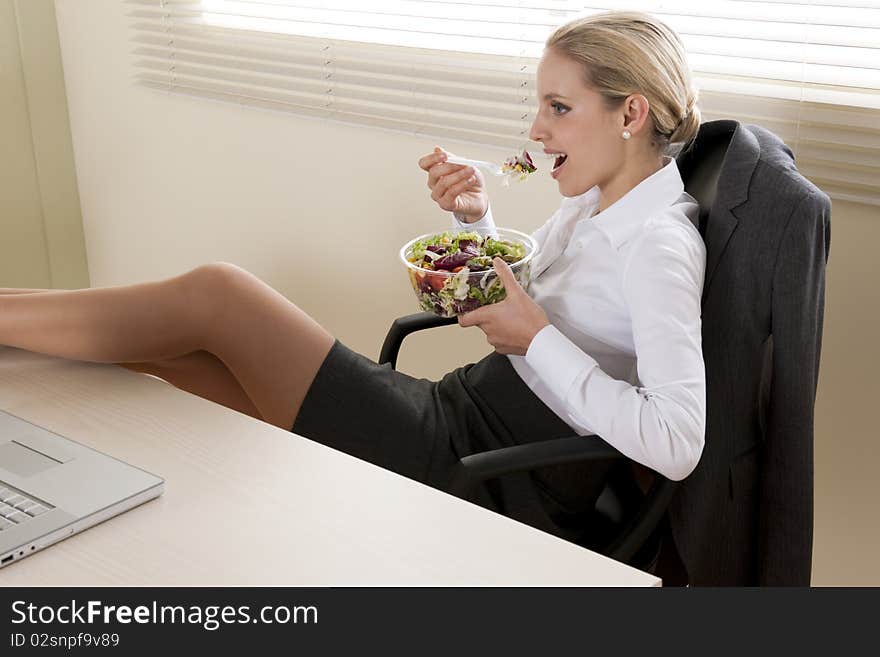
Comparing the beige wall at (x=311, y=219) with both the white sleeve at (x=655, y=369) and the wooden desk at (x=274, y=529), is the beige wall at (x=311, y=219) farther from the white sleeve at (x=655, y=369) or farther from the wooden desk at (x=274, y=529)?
the wooden desk at (x=274, y=529)

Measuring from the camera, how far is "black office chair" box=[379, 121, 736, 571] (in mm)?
1350

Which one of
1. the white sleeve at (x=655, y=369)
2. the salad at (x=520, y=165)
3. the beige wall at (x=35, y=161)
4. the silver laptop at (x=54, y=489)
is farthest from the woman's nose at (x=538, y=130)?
the beige wall at (x=35, y=161)

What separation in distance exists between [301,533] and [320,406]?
69cm

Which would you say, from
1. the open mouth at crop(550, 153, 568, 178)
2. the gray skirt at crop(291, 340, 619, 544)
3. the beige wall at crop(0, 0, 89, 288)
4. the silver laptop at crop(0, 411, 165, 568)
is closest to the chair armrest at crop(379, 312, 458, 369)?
the gray skirt at crop(291, 340, 619, 544)

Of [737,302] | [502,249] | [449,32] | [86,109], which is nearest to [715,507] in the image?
[737,302]

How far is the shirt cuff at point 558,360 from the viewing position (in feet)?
4.89

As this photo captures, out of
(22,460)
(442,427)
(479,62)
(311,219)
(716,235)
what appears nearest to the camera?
(22,460)

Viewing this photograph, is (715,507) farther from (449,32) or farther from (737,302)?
(449,32)

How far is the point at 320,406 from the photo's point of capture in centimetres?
170

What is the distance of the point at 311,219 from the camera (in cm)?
272

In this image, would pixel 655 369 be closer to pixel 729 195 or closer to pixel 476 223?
pixel 729 195

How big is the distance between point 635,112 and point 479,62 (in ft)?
2.56

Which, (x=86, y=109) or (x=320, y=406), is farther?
(x=86, y=109)

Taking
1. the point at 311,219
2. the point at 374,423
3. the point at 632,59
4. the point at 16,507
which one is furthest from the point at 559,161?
the point at 311,219
